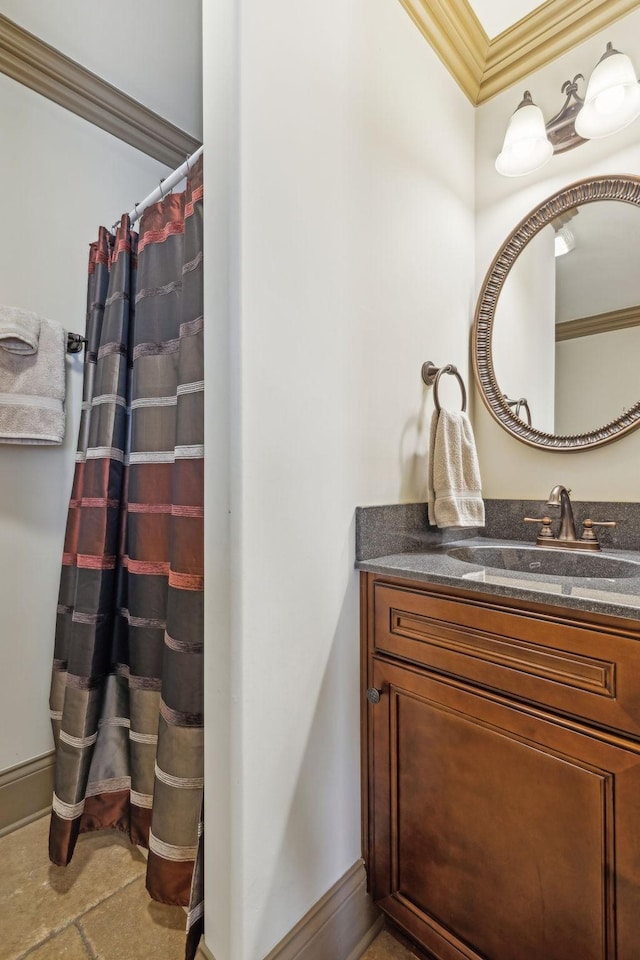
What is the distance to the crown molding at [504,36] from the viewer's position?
1.32 metres

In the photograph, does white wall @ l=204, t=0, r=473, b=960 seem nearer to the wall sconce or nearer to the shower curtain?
the shower curtain

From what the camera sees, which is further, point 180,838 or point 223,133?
point 180,838

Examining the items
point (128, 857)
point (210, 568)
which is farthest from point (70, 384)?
point (128, 857)

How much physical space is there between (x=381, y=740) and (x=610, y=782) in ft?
1.55

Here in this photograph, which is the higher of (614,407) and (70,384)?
(70,384)

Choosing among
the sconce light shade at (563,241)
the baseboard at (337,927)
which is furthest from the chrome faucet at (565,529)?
the baseboard at (337,927)

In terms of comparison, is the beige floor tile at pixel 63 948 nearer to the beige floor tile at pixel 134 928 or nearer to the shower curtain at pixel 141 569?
the beige floor tile at pixel 134 928

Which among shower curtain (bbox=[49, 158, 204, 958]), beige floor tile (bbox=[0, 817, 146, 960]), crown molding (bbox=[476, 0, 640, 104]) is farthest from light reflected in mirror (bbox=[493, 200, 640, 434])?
beige floor tile (bbox=[0, 817, 146, 960])

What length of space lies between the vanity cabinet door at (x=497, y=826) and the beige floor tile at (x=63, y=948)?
0.69 meters

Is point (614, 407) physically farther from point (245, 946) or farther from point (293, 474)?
point (245, 946)

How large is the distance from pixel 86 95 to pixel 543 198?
1616mm

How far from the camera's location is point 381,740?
1.04 m

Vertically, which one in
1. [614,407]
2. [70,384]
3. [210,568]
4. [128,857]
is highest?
[70,384]

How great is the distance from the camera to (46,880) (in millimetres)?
1202
